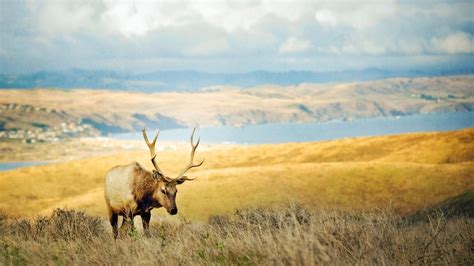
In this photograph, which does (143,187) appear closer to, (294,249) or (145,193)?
(145,193)

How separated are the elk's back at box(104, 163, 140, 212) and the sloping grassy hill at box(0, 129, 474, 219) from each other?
12136 mm

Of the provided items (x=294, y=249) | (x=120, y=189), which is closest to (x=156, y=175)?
(x=120, y=189)

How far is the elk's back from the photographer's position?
13953 millimetres

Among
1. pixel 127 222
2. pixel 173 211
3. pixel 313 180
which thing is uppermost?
pixel 173 211

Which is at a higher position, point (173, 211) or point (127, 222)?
point (173, 211)

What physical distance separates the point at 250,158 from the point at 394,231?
47943mm

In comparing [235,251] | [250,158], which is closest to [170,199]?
[235,251]

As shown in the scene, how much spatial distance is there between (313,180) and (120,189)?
2313cm

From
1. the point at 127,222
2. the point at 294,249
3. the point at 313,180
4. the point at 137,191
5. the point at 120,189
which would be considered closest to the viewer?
the point at 294,249

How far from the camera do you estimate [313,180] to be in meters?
35.9

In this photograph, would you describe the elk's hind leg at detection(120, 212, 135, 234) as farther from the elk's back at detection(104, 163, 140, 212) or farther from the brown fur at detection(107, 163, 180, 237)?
the elk's back at detection(104, 163, 140, 212)

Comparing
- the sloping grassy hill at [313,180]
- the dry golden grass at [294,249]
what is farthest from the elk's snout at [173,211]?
the sloping grassy hill at [313,180]

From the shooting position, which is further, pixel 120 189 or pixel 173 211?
pixel 120 189

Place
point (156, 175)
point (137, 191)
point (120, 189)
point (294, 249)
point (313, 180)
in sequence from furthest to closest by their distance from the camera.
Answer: point (313, 180)
point (120, 189)
point (137, 191)
point (156, 175)
point (294, 249)
